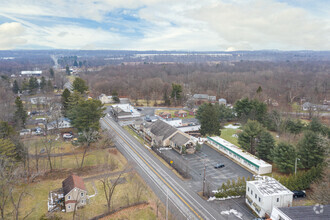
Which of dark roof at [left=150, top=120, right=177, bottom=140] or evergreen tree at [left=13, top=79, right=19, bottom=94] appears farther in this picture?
evergreen tree at [left=13, top=79, right=19, bottom=94]

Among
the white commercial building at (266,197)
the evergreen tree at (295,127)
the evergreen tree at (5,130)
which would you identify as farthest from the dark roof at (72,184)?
the evergreen tree at (295,127)

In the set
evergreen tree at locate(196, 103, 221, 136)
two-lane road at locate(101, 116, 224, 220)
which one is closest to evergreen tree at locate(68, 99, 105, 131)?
two-lane road at locate(101, 116, 224, 220)

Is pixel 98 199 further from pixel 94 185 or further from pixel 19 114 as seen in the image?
pixel 19 114

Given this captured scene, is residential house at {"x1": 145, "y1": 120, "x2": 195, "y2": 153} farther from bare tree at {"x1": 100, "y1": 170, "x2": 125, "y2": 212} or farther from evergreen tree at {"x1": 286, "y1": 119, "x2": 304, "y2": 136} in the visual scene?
evergreen tree at {"x1": 286, "y1": 119, "x2": 304, "y2": 136}

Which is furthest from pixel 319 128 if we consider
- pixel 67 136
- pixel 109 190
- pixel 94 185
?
pixel 67 136

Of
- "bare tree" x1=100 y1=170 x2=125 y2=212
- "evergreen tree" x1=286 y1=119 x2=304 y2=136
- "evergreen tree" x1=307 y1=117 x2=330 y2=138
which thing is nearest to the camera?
"bare tree" x1=100 y1=170 x2=125 y2=212

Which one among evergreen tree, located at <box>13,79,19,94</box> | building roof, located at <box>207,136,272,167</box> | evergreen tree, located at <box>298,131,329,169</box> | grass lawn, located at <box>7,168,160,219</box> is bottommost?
grass lawn, located at <box>7,168,160,219</box>

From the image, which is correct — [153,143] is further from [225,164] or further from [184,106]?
[184,106]
